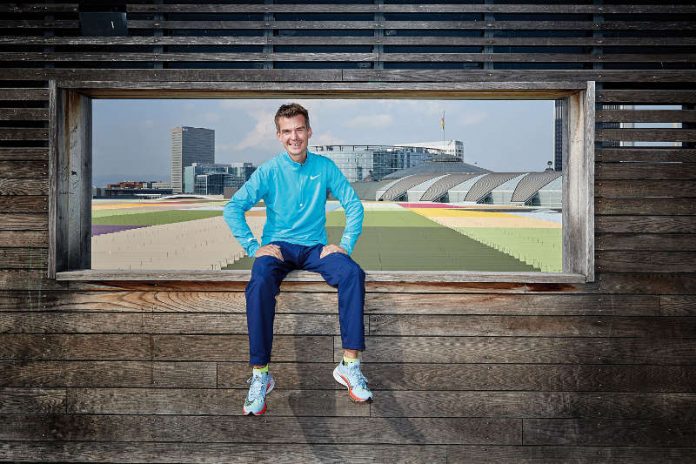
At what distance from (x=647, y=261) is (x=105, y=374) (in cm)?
346

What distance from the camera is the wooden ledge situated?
12.8 feet

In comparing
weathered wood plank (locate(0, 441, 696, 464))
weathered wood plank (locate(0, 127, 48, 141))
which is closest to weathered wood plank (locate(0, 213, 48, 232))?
weathered wood plank (locate(0, 127, 48, 141))

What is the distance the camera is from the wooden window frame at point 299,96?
396cm

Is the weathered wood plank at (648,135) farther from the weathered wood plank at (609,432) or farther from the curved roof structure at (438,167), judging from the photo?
the curved roof structure at (438,167)

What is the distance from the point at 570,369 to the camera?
4004 millimetres

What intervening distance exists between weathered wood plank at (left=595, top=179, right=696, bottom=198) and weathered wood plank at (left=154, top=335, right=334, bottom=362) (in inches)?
77.0

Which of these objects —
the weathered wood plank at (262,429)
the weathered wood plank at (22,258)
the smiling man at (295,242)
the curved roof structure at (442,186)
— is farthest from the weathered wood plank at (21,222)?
the curved roof structure at (442,186)

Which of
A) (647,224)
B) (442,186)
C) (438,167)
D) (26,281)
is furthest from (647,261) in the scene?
(438,167)

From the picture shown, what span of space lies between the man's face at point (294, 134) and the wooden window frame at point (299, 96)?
466mm

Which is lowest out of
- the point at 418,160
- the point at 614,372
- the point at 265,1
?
the point at 614,372

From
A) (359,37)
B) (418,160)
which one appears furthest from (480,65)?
(418,160)

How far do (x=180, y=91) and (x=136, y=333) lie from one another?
5.07 ft

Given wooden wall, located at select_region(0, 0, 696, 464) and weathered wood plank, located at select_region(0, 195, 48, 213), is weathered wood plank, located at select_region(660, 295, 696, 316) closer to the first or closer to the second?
wooden wall, located at select_region(0, 0, 696, 464)

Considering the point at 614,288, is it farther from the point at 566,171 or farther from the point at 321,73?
the point at 321,73
